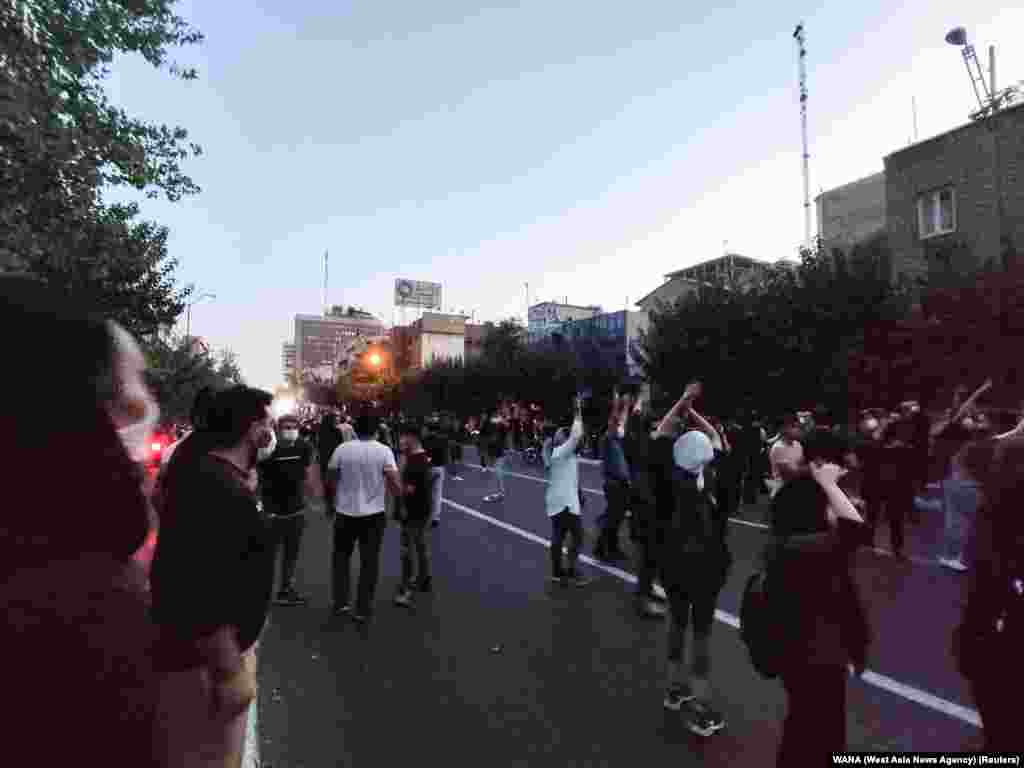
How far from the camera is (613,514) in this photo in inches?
331

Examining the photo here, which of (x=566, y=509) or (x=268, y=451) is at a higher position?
(x=268, y=451)

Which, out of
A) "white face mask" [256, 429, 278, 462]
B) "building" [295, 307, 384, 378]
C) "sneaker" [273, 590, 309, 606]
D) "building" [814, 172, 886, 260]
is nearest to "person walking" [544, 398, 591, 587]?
"sneaker" [273, 590, 309, 606]

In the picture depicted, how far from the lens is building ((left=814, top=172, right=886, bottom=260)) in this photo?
34.9m

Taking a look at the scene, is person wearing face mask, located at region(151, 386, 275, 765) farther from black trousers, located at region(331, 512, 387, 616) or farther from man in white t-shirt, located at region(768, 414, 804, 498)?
black trousers, located at region(331, 512, 387, 616)

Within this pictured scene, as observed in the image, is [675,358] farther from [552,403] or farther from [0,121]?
[0,121]

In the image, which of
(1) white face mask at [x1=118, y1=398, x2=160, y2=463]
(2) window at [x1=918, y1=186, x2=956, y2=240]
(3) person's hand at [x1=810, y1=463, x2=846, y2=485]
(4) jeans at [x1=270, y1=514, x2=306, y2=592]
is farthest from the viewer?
(2) window at [x1=918, y1=186, x2=956, y2=240]

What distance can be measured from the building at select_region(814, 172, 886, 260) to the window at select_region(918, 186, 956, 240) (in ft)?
35.6

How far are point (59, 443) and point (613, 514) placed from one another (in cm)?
775

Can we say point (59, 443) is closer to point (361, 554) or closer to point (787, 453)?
point (361, 554)

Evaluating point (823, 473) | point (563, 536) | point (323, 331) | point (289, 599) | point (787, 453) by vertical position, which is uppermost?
point (323, 331)

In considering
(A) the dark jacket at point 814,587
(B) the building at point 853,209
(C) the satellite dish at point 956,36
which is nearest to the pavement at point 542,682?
(A) the dark jacket at point 814,587

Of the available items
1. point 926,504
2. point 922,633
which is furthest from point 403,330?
A: point 922,633

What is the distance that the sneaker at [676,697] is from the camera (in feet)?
13.3

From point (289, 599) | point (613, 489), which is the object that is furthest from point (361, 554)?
point (613, 489)
